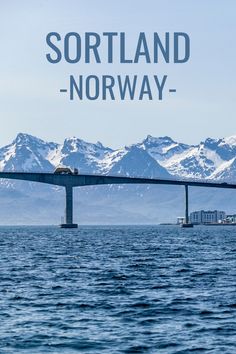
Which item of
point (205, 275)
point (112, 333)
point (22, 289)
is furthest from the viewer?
point (205, 275)

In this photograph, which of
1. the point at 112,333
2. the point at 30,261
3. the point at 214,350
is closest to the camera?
the point at 214,350

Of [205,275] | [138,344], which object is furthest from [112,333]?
[205,275]

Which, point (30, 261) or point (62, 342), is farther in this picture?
point (30, 261)

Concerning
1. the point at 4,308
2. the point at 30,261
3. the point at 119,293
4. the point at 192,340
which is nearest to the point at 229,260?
the point at 30,261

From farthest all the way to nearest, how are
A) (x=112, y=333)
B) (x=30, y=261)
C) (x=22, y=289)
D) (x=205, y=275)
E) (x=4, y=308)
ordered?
(x=30, y=261) < (x=205, y=275) < (x=22, y=289) < (x=4, y=308) < (x=112, y=333)

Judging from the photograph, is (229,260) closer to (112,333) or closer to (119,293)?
(119,293)

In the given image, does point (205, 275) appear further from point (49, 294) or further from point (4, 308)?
point (4, 308)

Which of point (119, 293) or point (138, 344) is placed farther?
point (119, 293)

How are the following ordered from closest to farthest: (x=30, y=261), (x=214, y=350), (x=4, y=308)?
(x=214, y=350), (x=4, y=308), (x=30, y=261)
